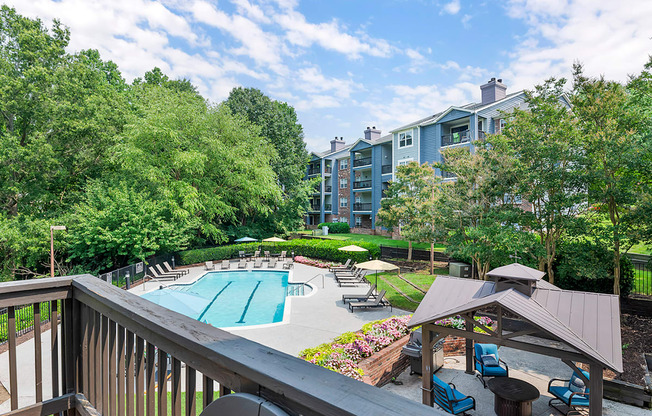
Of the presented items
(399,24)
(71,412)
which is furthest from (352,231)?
(71,412)

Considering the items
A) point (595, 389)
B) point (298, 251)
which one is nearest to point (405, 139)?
point (298, 251)

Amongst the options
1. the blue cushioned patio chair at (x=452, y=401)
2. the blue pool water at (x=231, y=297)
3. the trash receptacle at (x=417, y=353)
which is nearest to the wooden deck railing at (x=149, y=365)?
the blue cushioned patio chair at (x=452, y=401)

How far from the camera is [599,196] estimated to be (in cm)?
1109

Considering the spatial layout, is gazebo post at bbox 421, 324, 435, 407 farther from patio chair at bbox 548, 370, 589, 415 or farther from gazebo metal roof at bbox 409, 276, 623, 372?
patio chair at bbox 548, 370, 589, 415

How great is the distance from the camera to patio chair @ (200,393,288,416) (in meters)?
0.94

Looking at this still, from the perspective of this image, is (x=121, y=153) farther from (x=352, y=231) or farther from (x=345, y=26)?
(x=352, y=231)

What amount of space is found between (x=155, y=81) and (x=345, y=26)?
99.6ft

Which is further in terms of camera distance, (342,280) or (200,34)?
(342,280)

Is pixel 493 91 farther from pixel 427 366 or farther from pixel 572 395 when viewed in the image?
pixel 427 366

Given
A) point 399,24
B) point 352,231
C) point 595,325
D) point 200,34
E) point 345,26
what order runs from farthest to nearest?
point 352,231 < point 200,34 < point 345,26 < point 399,24 < point 595,325

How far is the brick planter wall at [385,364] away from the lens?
758cm

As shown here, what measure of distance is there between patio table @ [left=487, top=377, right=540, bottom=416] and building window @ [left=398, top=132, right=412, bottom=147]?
27.5 metres

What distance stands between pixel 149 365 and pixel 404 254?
76.3 ft

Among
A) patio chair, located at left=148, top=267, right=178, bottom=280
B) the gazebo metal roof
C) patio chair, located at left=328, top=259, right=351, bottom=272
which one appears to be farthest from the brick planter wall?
patio chair, located at left=148, top=267, right=178, bottom=280
